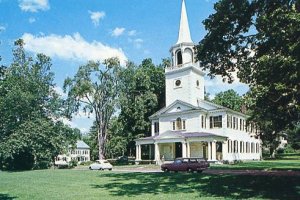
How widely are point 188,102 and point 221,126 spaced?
19.9 ft

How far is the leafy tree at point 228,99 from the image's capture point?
8481 centimetres

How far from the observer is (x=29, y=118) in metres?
51.2

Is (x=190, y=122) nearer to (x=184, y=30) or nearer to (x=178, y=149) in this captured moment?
(x=178, y=149)

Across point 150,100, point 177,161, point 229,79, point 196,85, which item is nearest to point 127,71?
point 150,100

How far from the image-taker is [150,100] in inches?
2490

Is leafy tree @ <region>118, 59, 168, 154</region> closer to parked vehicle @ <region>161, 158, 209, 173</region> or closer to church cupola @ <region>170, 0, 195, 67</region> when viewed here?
church cupola @ <region>170, 0, 195, 67</region>

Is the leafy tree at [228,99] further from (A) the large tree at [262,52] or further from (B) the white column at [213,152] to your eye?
(A) the large tree at [262,52]

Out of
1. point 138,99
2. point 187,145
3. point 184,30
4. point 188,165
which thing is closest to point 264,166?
point 188,165

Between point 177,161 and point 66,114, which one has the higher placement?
point 66,114

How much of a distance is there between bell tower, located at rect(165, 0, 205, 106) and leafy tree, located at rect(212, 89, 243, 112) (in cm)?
2955

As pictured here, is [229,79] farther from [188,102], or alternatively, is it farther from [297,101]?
[188,102]

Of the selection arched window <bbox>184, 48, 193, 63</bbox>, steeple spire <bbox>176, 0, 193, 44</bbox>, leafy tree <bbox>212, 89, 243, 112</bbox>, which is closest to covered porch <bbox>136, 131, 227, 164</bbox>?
arched window <bbox>184, 48, 193, 63</bbox>

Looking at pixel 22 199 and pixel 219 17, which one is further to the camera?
pixel 219 17

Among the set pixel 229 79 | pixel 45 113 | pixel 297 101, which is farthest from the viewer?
pixel 45 113
